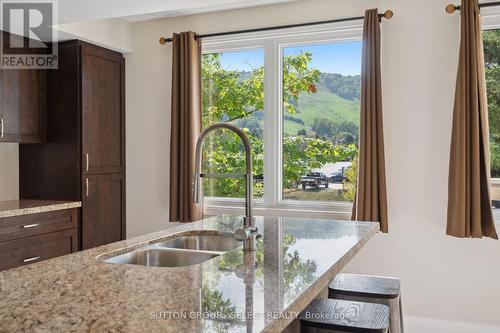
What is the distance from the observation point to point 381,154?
3236mm

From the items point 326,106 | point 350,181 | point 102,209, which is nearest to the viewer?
point 350,181

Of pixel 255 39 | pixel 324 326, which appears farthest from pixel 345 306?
pixel 255 39

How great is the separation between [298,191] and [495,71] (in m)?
1.70

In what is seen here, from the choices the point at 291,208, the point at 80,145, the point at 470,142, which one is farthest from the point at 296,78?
the point at 80,145

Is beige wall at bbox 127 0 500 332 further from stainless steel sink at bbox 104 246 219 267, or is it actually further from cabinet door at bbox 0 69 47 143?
cabinet door at bbox 0 69 47 143

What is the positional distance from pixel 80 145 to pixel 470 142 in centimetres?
299

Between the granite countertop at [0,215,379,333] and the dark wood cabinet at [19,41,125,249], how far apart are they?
2.17m

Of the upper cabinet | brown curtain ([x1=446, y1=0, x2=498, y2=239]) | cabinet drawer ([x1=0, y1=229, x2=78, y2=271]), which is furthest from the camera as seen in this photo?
the upper cabinet

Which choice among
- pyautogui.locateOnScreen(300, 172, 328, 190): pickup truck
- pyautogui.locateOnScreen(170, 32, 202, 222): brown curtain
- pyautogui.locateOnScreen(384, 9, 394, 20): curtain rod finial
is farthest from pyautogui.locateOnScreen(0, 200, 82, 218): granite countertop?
pyautogui.locateOnScreen(384, 9, 394, 20): curtain rod finial

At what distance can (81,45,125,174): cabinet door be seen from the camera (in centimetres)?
380

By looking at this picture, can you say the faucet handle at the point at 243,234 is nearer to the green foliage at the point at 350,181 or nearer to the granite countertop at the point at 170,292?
the granite countertop at the point at 170,292

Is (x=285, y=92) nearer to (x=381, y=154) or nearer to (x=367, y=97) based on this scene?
(x=367, y=97)

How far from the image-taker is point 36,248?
3.31 meters

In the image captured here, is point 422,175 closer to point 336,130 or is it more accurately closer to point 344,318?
point 336,130
